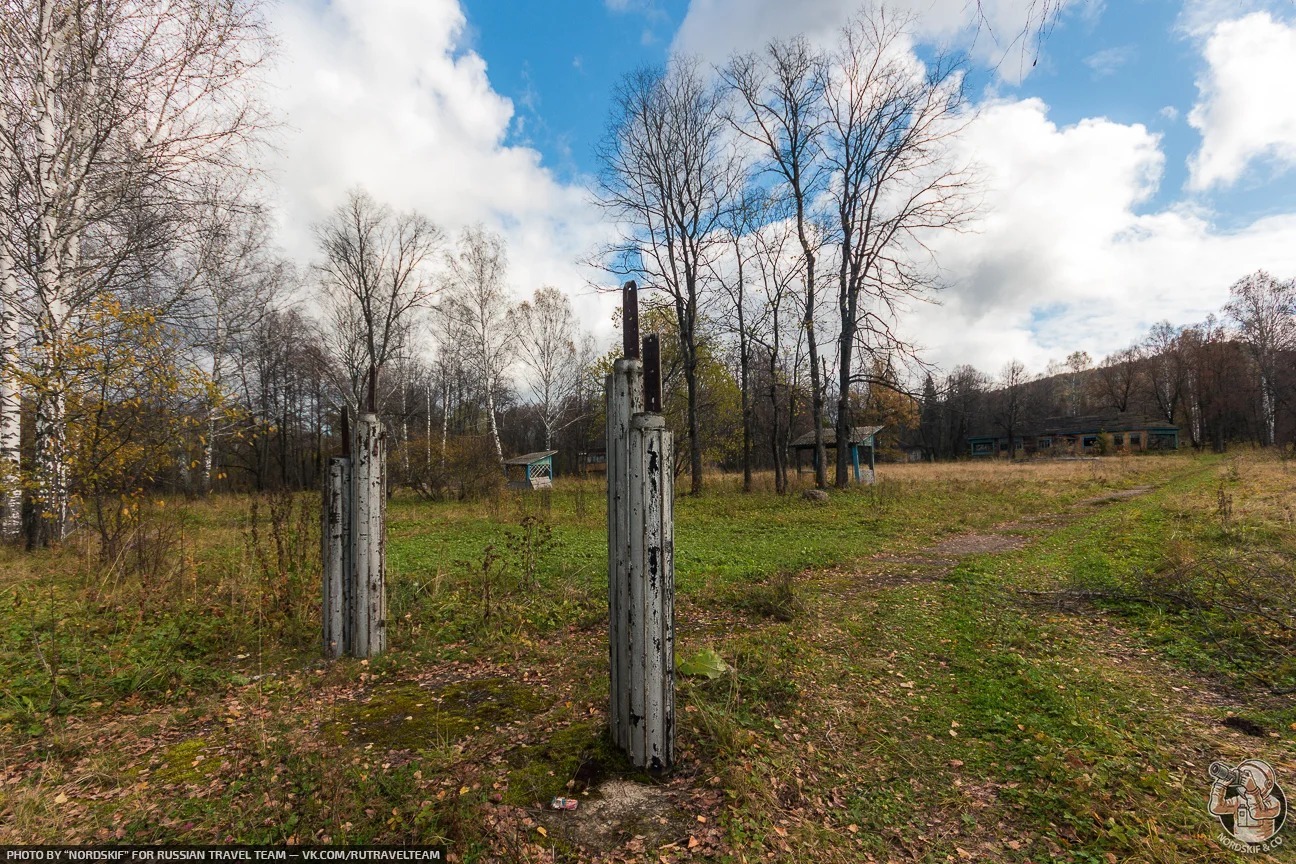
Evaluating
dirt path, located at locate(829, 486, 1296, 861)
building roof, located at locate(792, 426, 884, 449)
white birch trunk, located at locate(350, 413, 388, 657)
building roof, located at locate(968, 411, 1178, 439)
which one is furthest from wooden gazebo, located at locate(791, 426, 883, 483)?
building roof, located at locate(968, 411, 1178, 439)

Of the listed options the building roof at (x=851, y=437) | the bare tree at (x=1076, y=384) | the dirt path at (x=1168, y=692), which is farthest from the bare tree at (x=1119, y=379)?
the dirt path at (x=1168, y=692)

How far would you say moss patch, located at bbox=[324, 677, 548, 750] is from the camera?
116 inches

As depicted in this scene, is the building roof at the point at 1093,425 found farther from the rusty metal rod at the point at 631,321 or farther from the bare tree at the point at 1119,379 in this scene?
the rusty metal rod at the point at 631,321

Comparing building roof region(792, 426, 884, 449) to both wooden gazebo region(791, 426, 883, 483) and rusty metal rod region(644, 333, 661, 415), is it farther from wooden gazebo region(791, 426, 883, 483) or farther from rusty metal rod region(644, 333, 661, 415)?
rusty metal rod region(644, 333, 661, 415)

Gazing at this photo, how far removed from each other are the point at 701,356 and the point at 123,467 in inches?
826

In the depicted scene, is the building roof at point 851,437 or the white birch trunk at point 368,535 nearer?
the white birch trunk at point 368,535

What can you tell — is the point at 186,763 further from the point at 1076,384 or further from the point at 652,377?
the point at 1076,384

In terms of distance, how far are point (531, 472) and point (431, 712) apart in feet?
74.0

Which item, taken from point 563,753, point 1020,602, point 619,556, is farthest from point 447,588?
point 1020,602

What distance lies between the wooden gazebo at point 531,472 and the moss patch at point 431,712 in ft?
69.9

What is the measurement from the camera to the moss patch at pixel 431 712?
2.95m

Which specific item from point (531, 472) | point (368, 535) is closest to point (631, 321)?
point (368, 535)

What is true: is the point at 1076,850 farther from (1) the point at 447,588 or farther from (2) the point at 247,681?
(1) the point at 447,588

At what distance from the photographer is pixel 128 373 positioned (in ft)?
20.8
